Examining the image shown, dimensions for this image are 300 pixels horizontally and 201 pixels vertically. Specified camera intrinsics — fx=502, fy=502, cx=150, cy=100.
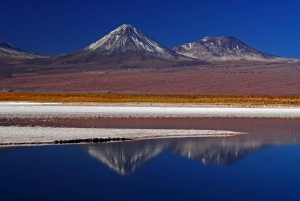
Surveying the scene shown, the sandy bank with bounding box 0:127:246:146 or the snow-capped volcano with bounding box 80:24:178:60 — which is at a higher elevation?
the snow-capped volcano with bounding box 80:24:178:60

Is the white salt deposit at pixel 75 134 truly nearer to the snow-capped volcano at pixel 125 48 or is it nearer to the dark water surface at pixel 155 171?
the dark water surface at pixel 155 171

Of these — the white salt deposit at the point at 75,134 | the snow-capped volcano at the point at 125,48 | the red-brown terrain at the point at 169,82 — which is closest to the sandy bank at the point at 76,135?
the white salt deposit at the point at 75,134

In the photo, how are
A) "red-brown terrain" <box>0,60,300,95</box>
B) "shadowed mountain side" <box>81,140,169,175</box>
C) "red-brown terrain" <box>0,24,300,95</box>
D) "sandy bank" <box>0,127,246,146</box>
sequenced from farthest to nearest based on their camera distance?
1. "red-brown terrain" <box>0,24,300,95</box>
2. "red-brown terrain" <box>0,60,300,95</box>
3. "sandy bank" <box>0,127,246,146</box>
4. "shadowed mountain side" <box>81,140,169,175</box>

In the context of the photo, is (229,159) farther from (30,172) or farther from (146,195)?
(30,172)

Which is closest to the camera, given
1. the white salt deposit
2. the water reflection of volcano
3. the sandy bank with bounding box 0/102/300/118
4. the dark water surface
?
the dark water surface

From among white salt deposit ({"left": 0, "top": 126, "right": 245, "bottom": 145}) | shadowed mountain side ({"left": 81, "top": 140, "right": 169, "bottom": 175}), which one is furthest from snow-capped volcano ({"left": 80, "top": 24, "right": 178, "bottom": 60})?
shadowed mountain side ({"left": 81, "top": 140, "right": 169, "bottom": 175})

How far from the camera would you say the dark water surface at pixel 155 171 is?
442 inches

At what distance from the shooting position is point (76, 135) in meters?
19.5

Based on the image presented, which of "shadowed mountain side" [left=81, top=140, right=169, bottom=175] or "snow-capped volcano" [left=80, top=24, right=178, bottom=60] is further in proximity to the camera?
"snow-capped volcano" [left=80, top=24, right=178, bottom=60]

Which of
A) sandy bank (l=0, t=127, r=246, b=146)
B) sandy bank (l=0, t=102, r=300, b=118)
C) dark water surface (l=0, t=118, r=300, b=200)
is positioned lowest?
sandy bank (l=0, t=102, r=300, b=118)

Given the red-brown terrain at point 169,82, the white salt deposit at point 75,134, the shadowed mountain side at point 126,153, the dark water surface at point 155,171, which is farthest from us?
the red-brown terrain at point 169,82

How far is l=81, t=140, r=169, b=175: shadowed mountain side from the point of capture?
14.0 metres

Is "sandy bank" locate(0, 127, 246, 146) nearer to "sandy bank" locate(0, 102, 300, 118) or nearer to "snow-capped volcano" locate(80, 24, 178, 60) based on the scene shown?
"sandy bank" locate(0, 102, 300, 118)

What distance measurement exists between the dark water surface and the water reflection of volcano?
29 mm
